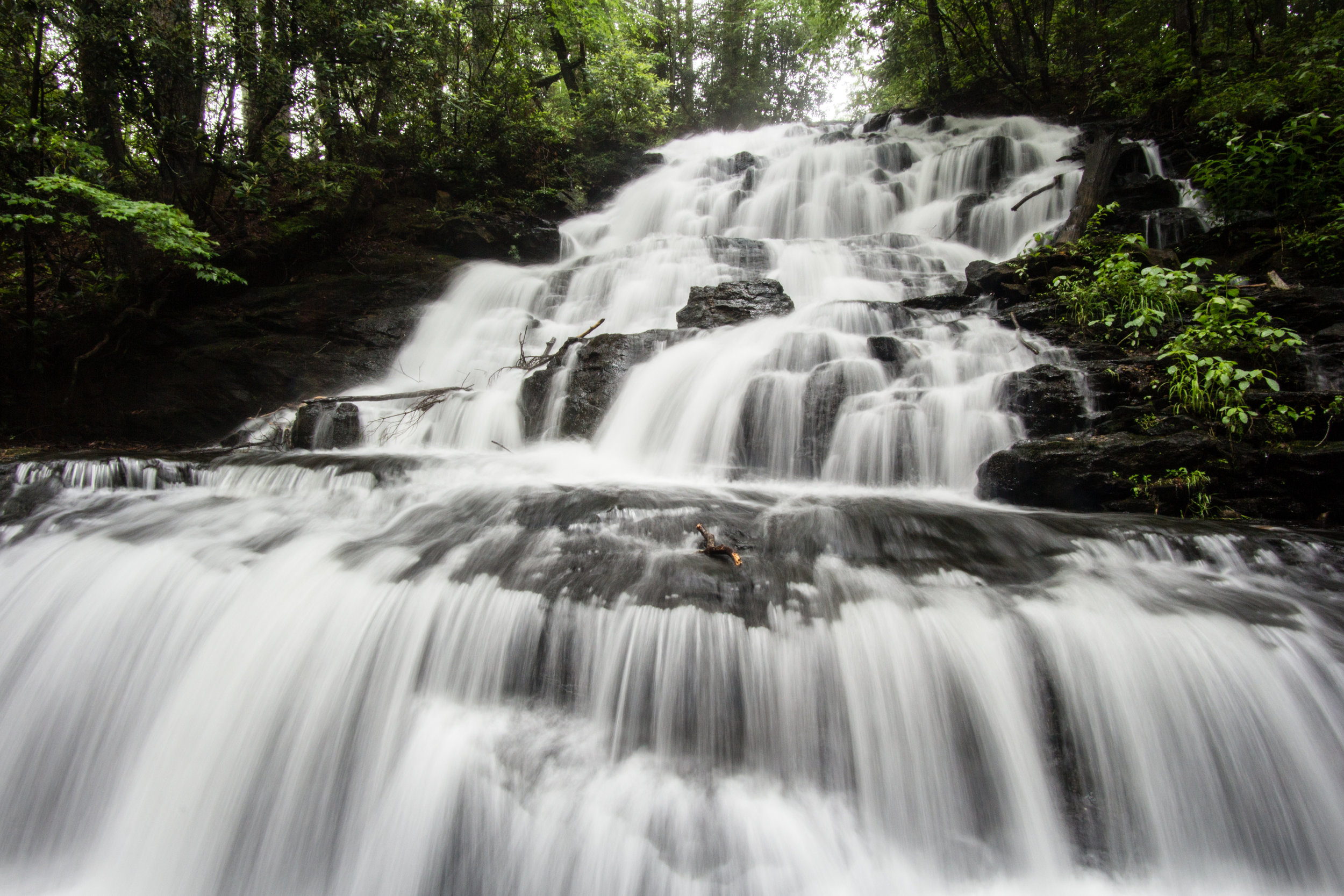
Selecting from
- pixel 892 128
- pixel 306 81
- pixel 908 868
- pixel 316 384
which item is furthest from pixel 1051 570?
pixel 892 128

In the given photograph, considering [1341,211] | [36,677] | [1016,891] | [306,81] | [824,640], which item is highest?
[306,81]

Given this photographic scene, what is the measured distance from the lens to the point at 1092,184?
7.64 meters

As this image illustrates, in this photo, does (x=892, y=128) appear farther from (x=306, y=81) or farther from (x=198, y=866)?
(x=198, y=866)

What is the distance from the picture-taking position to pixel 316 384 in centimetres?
775

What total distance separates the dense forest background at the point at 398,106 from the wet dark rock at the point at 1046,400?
3.09 m

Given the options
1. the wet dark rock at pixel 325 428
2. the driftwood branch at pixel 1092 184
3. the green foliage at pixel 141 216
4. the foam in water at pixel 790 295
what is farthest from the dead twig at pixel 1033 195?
the green foliage at pixel 141 216

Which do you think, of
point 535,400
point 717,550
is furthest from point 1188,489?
point 535,400

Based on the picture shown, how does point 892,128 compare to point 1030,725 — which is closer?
point 1030,725

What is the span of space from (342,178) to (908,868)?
11448 mm

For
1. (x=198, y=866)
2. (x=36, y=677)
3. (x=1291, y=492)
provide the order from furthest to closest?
(x=1291, y=492), (x=36, y=677), (x=198, y=866)

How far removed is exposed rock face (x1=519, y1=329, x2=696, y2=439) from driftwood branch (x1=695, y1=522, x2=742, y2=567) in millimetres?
2971

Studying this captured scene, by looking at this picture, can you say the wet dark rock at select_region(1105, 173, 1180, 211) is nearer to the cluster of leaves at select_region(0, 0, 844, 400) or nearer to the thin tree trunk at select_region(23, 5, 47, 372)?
the cluster of leaves at select_region(0, 0, 844, 400)

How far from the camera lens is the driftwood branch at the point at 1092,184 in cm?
723

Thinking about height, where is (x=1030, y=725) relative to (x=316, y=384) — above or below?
below
